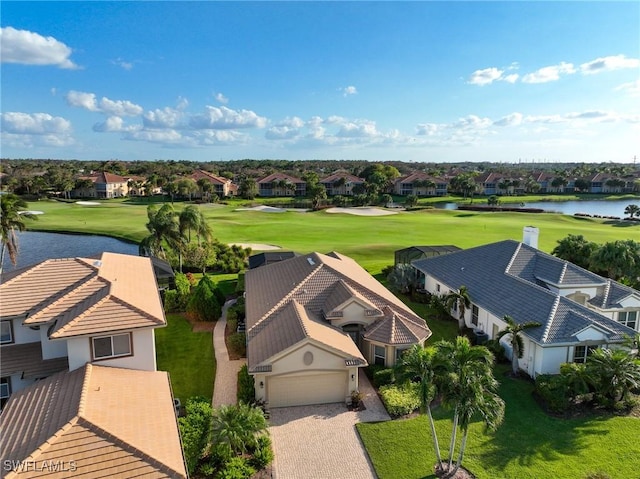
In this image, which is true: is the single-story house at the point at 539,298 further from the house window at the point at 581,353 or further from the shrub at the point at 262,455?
the shrub at the point at 262,455

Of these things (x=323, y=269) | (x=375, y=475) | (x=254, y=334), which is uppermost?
(x=323, y=269)

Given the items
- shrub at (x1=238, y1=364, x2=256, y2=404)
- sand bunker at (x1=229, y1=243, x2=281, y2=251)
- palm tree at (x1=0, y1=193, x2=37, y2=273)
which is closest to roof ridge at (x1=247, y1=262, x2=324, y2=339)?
shrub at (x1=238, y1=364, x2=256, y2=404)

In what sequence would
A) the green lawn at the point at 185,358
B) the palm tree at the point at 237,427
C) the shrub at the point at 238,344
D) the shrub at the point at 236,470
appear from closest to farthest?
the shrub at the point at 236,470, the palm tree at the point at 237,427, the green lawn at the point at 185,358, the shrub at the point at 238,344

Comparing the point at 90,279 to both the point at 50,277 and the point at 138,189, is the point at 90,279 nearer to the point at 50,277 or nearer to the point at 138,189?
the point at 50,277

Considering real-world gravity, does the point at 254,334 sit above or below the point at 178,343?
above

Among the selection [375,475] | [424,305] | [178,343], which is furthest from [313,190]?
[375,475]

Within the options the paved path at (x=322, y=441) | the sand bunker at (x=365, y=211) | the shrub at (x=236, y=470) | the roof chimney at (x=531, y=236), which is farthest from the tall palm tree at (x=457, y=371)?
the sand bunker at (x=365, y=211)

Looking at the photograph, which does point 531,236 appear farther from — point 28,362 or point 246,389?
point 28,362
